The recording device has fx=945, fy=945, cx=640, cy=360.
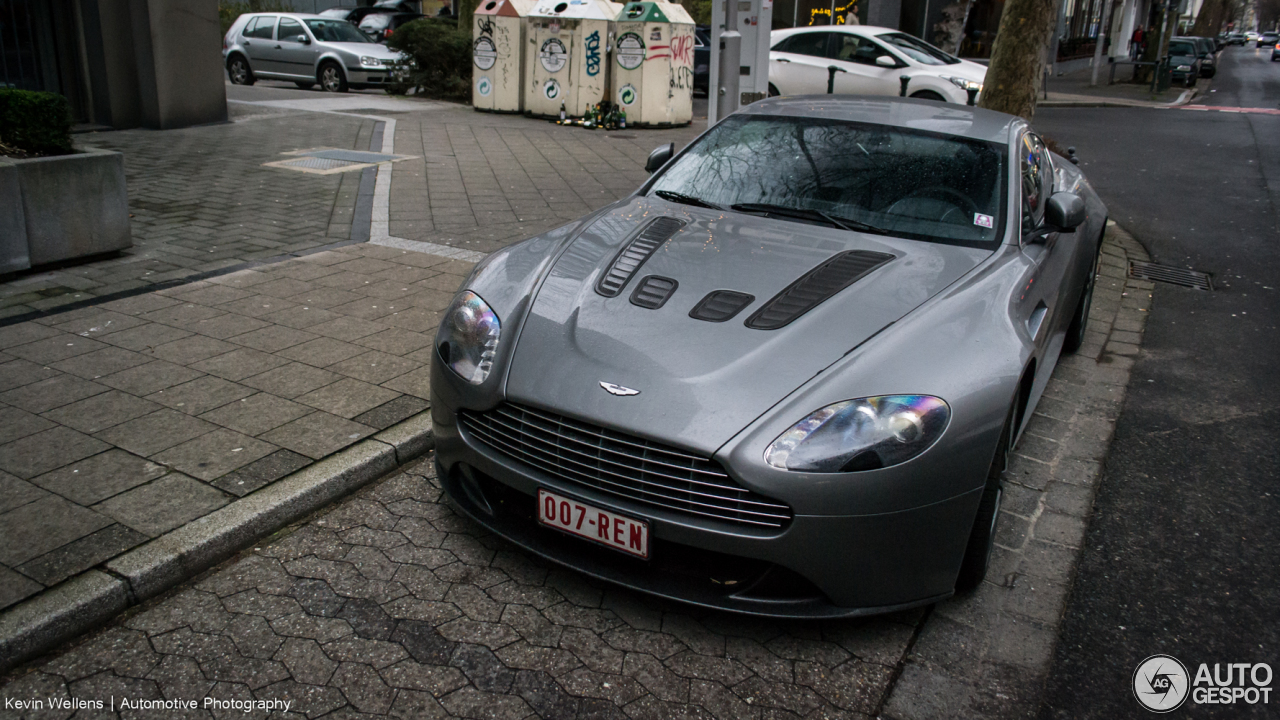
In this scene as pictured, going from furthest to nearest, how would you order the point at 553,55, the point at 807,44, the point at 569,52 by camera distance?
the point at 807,44, the point at 553,55, the point at 569,52

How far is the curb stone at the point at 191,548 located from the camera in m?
2.67

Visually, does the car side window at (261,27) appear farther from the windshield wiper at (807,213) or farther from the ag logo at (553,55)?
the windshield wiper at (807,213)

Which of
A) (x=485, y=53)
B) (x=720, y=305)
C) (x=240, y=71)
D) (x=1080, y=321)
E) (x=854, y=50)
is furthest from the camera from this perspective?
(x=240, y=71)

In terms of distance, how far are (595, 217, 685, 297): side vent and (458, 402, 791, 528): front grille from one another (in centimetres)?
63

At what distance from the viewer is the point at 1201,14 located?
61.0 metres

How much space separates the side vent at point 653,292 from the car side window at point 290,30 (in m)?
17.9

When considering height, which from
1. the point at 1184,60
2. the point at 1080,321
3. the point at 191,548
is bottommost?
the point at 191,548

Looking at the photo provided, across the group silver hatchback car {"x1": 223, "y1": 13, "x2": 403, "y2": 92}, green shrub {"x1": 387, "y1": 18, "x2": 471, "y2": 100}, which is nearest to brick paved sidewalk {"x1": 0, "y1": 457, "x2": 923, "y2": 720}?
green shrub {"x1": 387, "y1": 18, "x2": 471, "y2": 100}

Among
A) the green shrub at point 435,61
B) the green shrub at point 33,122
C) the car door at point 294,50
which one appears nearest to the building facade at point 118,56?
the green shrub at point 435,61

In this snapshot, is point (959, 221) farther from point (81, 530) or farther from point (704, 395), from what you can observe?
point (81, 530)

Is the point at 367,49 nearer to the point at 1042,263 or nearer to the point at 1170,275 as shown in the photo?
the point at 1170,275

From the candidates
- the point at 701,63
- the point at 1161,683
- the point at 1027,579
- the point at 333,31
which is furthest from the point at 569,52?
the point at 1161,683

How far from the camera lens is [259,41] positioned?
19141 millimetres

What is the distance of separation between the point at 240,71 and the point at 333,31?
2329 millimetres
